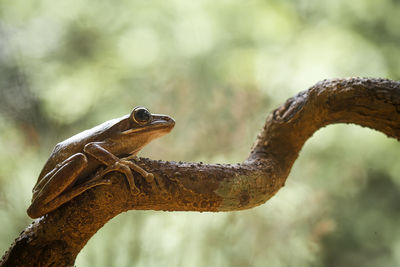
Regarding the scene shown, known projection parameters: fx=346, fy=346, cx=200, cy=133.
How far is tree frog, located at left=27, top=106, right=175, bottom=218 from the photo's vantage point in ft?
6.01

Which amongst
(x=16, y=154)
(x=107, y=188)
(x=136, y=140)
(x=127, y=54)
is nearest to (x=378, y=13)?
(x=127, y=54)

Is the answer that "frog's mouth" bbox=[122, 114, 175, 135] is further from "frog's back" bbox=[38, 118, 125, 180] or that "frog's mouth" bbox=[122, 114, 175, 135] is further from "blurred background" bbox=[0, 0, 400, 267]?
"blurred background" bbox=[0, 0, 400, 267]

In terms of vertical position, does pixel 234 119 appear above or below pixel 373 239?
above

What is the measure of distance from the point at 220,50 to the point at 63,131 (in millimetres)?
2153

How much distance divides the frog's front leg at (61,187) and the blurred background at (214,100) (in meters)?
2.06

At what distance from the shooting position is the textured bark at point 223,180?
1836mm

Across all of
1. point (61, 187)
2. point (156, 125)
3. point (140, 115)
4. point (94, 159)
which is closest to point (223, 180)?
point (156, 125)

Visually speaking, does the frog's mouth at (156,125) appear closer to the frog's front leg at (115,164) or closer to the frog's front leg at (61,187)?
the frog's front leg at (115,164)

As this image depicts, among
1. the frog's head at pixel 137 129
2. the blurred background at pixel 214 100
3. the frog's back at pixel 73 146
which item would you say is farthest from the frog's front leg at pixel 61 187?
the blurred background at pixel 214 100

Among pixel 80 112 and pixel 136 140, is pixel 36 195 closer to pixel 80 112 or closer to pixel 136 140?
pixel 136 140

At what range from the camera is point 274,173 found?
2.31 m

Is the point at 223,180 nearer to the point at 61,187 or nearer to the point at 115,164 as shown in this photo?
the point at 115,164

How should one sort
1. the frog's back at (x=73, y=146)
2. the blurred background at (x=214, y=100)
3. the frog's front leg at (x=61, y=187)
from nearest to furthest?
the frog's front leg at (x=61, y=187) → the frog's back at (x=73, y=146) → the blurred background at (x=214, y=100)

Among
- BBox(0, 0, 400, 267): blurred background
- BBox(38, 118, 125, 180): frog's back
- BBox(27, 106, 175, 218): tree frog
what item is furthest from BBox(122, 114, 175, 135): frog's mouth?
BBox(0, 0, 400, 267): blurred background
